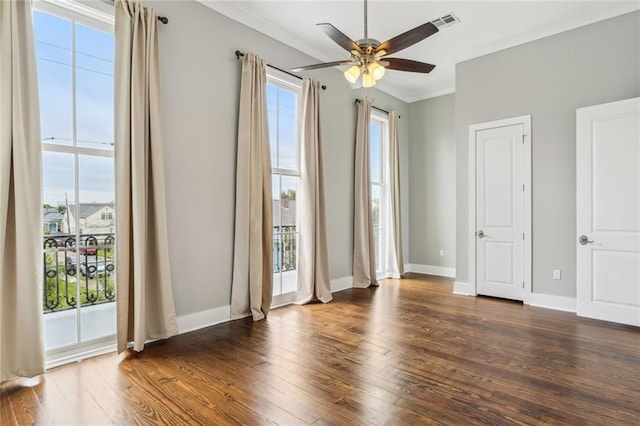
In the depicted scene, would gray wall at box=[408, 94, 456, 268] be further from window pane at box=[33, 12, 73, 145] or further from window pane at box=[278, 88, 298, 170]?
window pane at box=[33, 12, 73, 145]

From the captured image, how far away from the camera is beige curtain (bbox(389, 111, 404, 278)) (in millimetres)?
6309

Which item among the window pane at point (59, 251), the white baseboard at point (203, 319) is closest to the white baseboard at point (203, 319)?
the white baseboard at point (203, 319)

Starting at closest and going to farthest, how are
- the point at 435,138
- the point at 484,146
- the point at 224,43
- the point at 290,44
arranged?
1. the point at 224,43
2. the point at 290,44
3. the point at 484,146
4. the point at 435,138

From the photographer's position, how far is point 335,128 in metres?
5.25

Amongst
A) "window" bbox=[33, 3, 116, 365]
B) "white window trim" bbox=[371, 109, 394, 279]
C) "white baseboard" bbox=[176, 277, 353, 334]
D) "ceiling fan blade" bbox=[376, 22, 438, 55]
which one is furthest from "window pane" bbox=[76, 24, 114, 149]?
"white window trim" bbox=[371, 109, 394, 279]

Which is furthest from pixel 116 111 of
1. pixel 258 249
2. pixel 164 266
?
pixel 258 249

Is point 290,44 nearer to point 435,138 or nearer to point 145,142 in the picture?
point 145,142

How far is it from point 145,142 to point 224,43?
1.53 meters

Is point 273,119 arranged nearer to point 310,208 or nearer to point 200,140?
point 200,140

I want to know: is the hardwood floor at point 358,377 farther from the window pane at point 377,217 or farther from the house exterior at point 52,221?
the window pane at point 377,217

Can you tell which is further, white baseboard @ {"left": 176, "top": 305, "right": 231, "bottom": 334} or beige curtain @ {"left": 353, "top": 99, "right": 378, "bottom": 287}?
beige curtain @ {"left": 353, "top": 99, "right": 378, "bottom": 287}

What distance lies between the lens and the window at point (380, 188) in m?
6.27

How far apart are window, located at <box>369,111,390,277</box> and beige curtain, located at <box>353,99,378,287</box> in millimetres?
673

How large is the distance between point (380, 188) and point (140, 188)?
4.37 m
